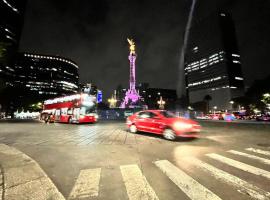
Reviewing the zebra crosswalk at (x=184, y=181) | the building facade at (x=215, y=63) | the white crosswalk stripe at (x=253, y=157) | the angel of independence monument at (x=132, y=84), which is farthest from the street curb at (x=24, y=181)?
the building facade at (x=215, y=63)

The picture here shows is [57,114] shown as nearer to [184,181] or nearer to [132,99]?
[184,181]

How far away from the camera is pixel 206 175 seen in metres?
5.09

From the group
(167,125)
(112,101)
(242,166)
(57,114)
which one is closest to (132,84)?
(112,101)

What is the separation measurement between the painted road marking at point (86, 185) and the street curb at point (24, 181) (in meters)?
0.31

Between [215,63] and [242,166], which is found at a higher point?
[215,63]

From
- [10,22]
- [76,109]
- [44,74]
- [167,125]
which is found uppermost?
[10,22]

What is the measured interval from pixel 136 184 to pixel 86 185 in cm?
113

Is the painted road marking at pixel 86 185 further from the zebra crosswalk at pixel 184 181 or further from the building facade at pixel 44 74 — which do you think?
the building facade at pixel 44 74

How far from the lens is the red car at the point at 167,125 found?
1052 cm

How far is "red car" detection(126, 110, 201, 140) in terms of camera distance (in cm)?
1052

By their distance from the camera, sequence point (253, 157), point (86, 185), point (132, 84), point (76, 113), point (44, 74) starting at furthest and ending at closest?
point (44, 74) < point (132, 84) < point (76, 113) < point (253, 157) < point (86, 185)

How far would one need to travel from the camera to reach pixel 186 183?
4.54 m

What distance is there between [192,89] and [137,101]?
111m

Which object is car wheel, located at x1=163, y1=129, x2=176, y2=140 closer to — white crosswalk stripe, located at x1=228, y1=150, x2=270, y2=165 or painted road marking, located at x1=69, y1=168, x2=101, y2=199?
white crosswalk stripe, located at x1=228, y1=150, x2=270, y2=165
